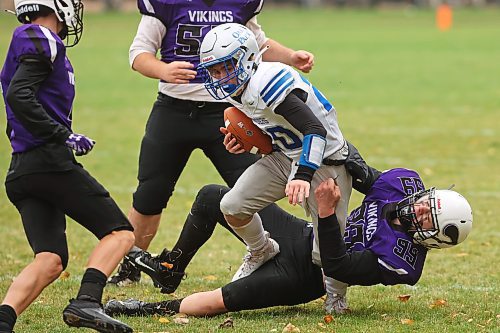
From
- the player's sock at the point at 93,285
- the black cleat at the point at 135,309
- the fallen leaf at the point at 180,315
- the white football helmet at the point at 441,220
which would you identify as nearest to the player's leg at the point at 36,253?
the player's sock at the point at 93,285

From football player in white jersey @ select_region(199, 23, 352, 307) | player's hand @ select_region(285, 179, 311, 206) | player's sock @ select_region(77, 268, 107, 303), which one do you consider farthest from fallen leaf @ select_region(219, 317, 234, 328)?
player's hand @ select_region(285, 179, 311, 206)

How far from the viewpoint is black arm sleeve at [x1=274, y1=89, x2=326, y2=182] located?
4656 millimetres

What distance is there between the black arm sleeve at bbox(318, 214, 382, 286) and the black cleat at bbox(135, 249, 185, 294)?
940 millimetres

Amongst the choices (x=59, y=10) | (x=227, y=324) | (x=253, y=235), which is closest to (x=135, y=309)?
(x=227, y=324)

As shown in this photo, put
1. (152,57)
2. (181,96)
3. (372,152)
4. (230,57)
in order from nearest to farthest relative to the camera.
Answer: (230,57) < (152,57) < (181,96) < (372,152)

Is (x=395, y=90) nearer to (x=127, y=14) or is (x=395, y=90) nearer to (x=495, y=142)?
(x=495, y=142)

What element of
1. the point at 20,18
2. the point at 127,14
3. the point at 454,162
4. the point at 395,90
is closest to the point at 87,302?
the point at 20,18

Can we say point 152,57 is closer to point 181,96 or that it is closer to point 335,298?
point 181,96

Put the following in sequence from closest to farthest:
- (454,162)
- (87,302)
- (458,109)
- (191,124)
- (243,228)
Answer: (87,302), (243,228), (191,124), (454,162), (458,109)

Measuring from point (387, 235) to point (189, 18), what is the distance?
5.80 ft

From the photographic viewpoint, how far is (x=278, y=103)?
15.7ft

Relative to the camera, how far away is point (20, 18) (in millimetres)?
5004

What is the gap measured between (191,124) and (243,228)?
2.97 feet

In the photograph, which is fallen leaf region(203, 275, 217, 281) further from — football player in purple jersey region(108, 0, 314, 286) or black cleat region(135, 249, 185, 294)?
black cleat region(135, 249, 185, 294)
